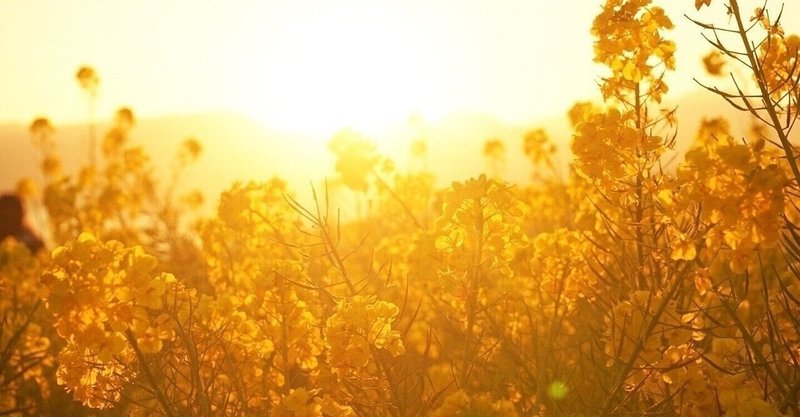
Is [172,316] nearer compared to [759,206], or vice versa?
[759,206]

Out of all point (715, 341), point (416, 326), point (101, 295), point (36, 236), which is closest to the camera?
point (101, 295)

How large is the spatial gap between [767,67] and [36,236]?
14974 millimetres

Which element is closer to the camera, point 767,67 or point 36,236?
point 767,67

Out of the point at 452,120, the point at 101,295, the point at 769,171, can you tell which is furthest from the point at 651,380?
the point at 452,120

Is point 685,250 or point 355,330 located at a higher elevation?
point 685,250

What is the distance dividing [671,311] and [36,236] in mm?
14865

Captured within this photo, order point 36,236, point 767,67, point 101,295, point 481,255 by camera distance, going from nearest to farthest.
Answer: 1. point 101,295
2. point 767,67
3. point 481,255
4. point 36,236

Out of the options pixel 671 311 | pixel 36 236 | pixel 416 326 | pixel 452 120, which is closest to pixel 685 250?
pixel 671 311

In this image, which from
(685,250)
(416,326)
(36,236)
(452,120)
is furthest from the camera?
(452,120)

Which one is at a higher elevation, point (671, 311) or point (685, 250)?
point (685, 250)

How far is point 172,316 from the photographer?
7.72 feet

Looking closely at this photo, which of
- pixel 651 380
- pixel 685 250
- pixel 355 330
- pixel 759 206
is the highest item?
pixel 759 206

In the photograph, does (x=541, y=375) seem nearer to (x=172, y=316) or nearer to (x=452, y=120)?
(x=172, y=316)

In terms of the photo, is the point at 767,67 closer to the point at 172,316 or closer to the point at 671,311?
the point at 671,311
